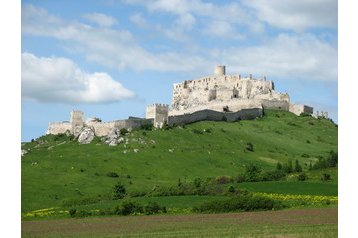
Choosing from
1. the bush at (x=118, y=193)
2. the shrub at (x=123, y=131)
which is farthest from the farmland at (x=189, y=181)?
the shrub at (x=123, y=131)

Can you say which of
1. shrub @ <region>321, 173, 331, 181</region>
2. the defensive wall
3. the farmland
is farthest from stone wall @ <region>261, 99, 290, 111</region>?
shrub @ <region>321, 173, 331, 181</region>

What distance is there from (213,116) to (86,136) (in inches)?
804

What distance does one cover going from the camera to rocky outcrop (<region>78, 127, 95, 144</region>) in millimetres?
87375

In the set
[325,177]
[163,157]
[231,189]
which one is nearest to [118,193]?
[231,189]

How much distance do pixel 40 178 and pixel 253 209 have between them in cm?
2703

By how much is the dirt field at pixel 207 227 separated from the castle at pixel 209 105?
5791cm

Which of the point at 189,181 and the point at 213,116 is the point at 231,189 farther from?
the point at 213,116

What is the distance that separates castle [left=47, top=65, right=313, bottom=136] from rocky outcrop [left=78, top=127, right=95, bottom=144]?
7.95 ft

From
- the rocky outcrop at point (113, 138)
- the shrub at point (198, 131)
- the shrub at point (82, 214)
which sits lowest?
the shrub at point (82, 214)

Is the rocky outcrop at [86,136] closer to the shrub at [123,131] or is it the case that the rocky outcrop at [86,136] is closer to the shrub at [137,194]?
the shrub at [123,131]

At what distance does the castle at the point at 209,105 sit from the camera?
9232 cm
